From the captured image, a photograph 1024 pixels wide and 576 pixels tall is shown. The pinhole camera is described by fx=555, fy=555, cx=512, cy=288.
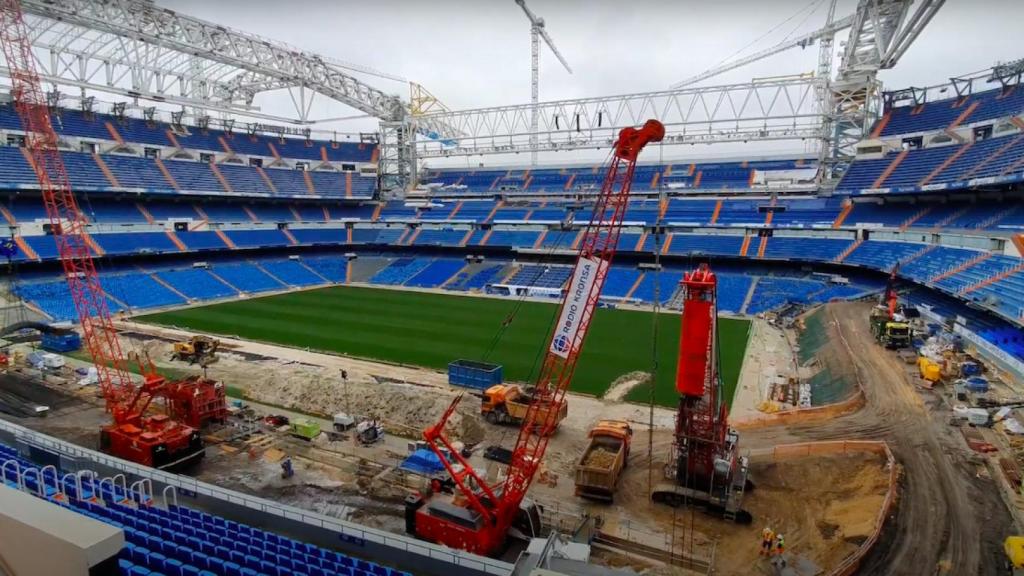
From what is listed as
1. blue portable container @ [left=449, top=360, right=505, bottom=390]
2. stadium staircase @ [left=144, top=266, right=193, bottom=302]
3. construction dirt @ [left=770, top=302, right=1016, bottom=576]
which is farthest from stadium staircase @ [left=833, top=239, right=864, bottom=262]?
stadium staircase @ [left=144, top=266, right=193, bottom=302]

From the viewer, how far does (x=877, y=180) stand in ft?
148

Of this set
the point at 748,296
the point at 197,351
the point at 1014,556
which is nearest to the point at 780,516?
the point at 1014,556

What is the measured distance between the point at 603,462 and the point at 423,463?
18.5 ft

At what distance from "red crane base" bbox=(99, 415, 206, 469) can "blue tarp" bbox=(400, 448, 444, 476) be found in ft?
23.7

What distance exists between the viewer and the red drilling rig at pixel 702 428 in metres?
15.3

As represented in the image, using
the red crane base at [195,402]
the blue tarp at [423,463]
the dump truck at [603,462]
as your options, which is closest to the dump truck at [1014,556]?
the dump truck at [603,462]

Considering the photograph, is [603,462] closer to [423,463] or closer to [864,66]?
[423,463]

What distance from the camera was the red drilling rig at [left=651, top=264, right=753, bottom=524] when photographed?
15.3 meters

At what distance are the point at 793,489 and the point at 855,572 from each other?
4.14 meters

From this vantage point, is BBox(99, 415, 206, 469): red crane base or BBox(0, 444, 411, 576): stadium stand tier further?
BBox(99, 415, 206, 469): red crane base

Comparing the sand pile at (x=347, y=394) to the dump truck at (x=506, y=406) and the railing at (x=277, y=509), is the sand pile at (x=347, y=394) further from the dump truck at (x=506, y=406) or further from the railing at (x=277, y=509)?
the railing at (x=277, y=509)

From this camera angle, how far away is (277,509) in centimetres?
1377

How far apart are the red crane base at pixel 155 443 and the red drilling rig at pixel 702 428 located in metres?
15.0

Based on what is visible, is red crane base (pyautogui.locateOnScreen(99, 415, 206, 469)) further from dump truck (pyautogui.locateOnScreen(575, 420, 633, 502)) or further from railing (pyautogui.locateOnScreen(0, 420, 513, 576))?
dump truck (pyautogui.locateOnScreen(575, 420, 633, 502))
